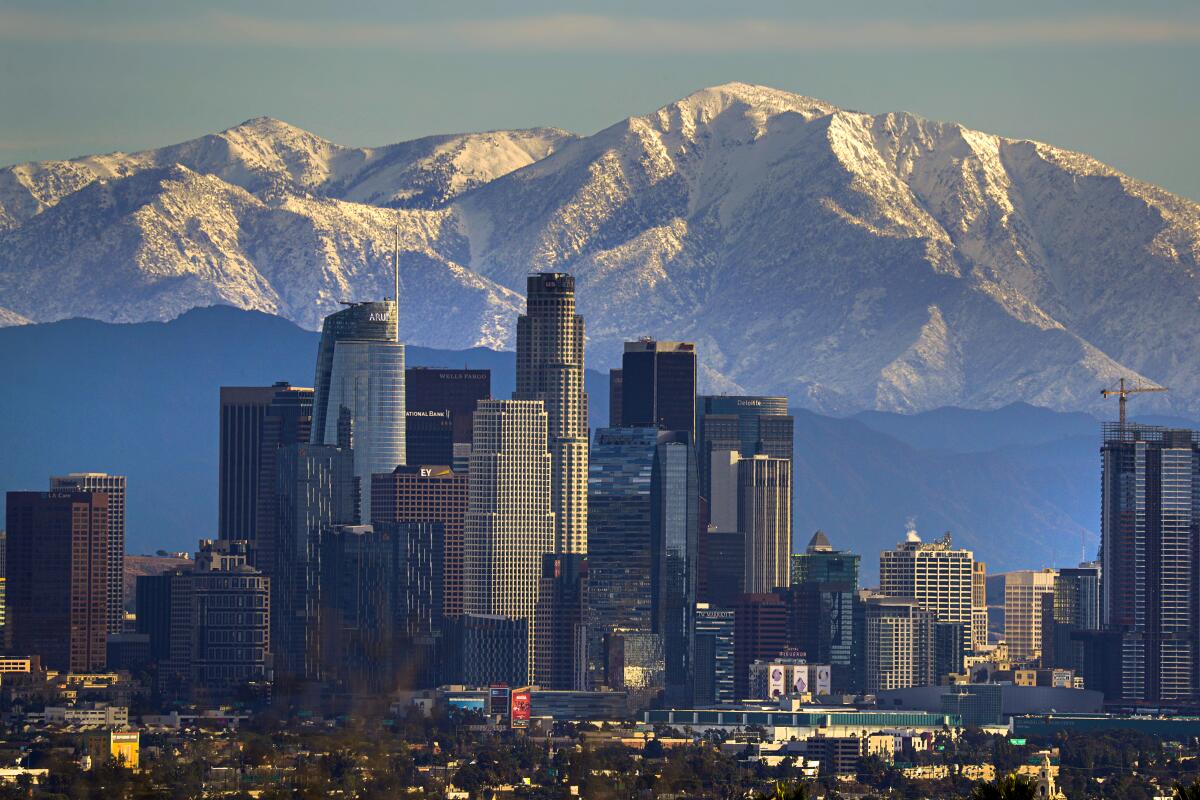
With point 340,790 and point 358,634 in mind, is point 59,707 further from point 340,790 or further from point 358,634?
point 340,790

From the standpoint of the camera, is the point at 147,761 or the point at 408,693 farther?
the point at 408,693

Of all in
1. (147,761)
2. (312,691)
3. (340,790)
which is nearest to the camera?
(340,790)

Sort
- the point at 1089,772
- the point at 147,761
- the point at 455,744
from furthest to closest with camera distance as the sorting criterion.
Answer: the point at 1089,772
the point at 455,744
the point at 147,761

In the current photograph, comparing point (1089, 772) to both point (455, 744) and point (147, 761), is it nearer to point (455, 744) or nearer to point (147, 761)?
point (455, 744)

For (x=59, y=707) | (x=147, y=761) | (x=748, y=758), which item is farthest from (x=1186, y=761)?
(x=147, y=761)

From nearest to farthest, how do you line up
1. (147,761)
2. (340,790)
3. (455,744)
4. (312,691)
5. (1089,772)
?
1. (340,790)
2. (147,761)
3. (312,691)
4. (455,744)
5. (1089,772)

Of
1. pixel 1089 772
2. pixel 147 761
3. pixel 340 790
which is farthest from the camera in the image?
pixel 1089 772

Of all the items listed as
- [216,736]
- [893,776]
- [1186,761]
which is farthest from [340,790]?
[1186,761]

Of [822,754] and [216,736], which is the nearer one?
[216,736]
